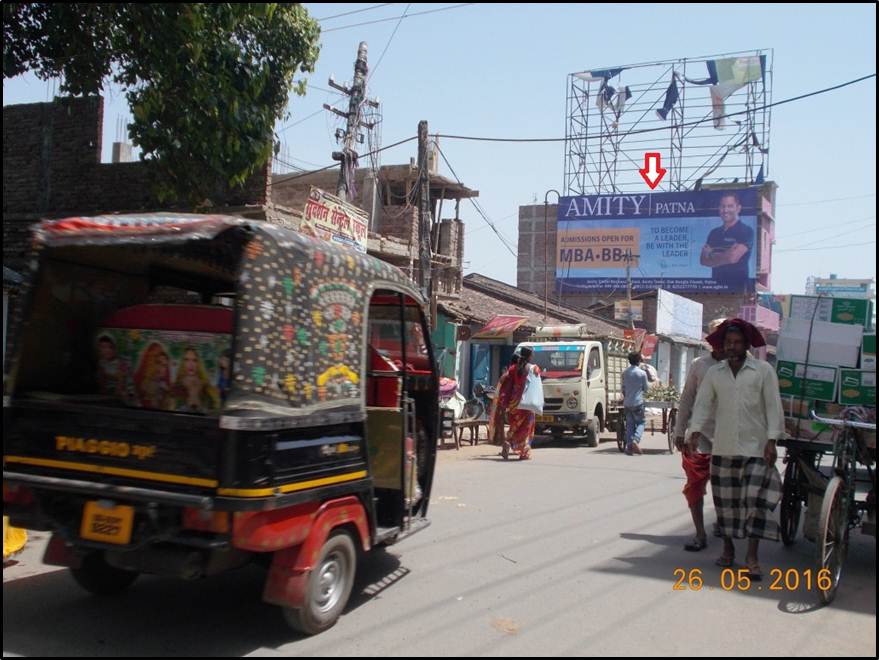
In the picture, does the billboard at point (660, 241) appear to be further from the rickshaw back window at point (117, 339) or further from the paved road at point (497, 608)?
the rickshaw back window at point (117, 339)

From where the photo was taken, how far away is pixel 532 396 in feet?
43.8

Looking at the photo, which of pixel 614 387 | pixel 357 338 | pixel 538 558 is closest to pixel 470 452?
pixel 614 387

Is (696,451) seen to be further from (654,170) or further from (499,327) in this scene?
(654,170)

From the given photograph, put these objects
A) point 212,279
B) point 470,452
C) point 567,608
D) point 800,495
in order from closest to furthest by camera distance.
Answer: point 567,608
point 212,279
point 800,495
point 470,452

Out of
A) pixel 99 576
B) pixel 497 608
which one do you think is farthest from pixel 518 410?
pixel 99 576

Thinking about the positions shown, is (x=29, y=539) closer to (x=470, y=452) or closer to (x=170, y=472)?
(x=170, y=472)

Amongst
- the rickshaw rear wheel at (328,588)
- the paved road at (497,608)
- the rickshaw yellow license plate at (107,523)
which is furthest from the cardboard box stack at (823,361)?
the rickshaw yellow license plate at (107,523)

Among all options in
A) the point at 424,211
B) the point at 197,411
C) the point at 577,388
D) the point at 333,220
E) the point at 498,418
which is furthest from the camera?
the point at 577,388

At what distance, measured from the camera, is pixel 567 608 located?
5320 millimetres

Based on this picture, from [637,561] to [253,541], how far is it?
12.2ft

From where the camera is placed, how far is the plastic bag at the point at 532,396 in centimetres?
1327

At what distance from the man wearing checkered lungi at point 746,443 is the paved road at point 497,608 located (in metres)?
0.46

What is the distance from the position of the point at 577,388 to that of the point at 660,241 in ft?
104

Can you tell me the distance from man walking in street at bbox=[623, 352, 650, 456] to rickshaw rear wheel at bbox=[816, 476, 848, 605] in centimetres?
867
